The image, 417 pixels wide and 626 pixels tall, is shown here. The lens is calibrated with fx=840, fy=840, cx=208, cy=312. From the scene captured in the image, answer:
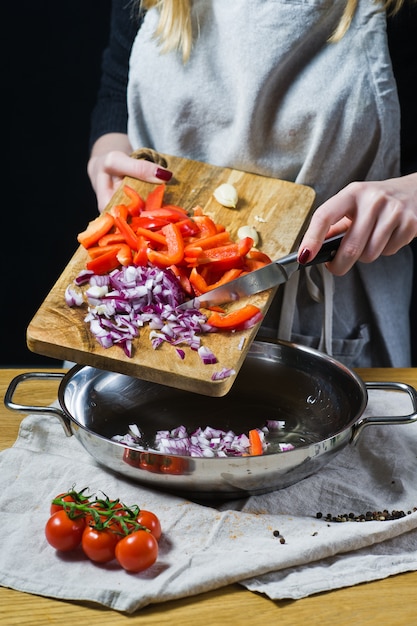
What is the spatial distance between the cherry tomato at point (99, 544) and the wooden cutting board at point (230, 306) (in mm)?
288

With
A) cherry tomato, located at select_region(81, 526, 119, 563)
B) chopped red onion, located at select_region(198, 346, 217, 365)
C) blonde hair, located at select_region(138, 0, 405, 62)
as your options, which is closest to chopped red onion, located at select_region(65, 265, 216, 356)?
chopped red onion, located at select_region(198, 346, 217, 365)

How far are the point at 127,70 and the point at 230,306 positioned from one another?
76 cm

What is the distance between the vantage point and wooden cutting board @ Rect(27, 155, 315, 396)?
1300 mm

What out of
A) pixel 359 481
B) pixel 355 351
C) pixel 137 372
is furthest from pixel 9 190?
pixel 359 481

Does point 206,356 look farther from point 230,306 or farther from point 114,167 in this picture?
point 114,167

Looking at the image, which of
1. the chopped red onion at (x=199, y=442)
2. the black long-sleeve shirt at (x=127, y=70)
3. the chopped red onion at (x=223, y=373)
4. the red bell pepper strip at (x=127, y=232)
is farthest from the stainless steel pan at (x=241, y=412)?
the black long-sleeve shirt at (x=127, y=70)

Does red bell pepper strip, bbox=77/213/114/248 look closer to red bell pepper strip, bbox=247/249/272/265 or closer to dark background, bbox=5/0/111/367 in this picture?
red bell pepper strip, bbox=247/249/272/265

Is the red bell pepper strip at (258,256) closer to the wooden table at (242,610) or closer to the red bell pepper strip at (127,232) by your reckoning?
the red bell pepper strip at (127,232)

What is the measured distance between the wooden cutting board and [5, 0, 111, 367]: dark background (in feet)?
3.34

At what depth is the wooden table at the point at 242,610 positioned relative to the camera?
3.34 feet

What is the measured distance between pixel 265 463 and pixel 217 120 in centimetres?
82

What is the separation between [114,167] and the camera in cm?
173

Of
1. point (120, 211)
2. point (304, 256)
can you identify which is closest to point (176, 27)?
point (120, 211)

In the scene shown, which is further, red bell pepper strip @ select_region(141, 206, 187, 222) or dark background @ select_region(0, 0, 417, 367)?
dark background @ select_region(0, 0, 417, 367)
